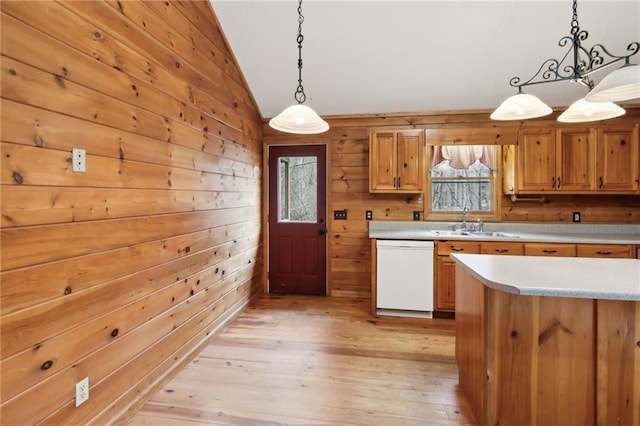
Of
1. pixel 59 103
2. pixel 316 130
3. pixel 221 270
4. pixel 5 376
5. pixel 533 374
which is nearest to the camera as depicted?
pixel 5 376

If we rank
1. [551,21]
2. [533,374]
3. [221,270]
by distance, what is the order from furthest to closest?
[221,270]
[551,21]
[533,374]

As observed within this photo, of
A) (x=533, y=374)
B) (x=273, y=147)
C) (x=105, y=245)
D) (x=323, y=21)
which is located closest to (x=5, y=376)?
(x=105, y=245)

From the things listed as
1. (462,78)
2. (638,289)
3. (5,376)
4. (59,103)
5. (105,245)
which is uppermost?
(462,78)

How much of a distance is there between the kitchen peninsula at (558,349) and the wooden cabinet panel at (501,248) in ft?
5.11

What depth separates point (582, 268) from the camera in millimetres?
1807

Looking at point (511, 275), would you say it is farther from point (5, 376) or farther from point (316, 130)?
point (5, 376)

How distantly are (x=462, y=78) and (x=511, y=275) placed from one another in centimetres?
260

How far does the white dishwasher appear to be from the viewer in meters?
3.38

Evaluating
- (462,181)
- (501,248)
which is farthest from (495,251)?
(462,181)

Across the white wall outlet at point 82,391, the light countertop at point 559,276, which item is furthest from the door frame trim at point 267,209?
the white wall outlet at point 82,391

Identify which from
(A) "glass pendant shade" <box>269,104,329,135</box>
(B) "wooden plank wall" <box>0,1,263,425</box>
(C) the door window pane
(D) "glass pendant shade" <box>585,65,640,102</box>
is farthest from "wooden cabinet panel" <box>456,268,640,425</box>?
(C) the door window pane

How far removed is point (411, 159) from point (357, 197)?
847 mm

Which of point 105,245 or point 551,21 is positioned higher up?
point 551,21

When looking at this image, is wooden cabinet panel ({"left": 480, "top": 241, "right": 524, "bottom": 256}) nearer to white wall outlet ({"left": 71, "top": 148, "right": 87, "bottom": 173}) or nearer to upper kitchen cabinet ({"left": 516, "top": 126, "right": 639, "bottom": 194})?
upper kitchen cabinet ({"left": 516, "top": 126, "right": 639, "bottom": 194})
